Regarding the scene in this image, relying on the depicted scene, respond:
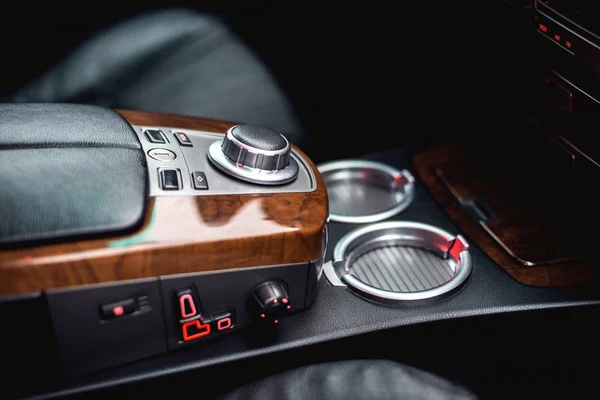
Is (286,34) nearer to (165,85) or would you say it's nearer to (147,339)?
(165,85)

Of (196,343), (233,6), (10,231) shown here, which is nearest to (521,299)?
(196,343)

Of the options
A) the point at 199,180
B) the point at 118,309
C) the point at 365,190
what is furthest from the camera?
the point at 365,190

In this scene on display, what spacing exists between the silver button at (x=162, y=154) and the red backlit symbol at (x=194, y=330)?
22 cm

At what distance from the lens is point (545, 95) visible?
0.98 metres

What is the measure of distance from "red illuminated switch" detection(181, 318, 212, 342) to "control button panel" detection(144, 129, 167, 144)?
27 cm

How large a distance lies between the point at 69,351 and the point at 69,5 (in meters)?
0.78

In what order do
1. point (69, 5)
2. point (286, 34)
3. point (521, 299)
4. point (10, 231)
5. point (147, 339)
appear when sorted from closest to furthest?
point (10, 231) < point (147, 339) < point (521, 299) < point (69, 5) < point (286, 34)

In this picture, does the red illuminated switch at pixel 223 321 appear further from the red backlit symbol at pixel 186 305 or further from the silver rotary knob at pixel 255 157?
the silver rotary knob at pixel 255 157

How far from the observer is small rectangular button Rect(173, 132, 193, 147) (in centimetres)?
88

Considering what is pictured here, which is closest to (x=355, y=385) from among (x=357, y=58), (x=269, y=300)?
(x=269, y=300)

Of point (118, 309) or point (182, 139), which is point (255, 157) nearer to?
point (182, 139)

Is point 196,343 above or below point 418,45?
below

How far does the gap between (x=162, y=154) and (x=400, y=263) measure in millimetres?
439

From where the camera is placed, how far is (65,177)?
2.29 feet
